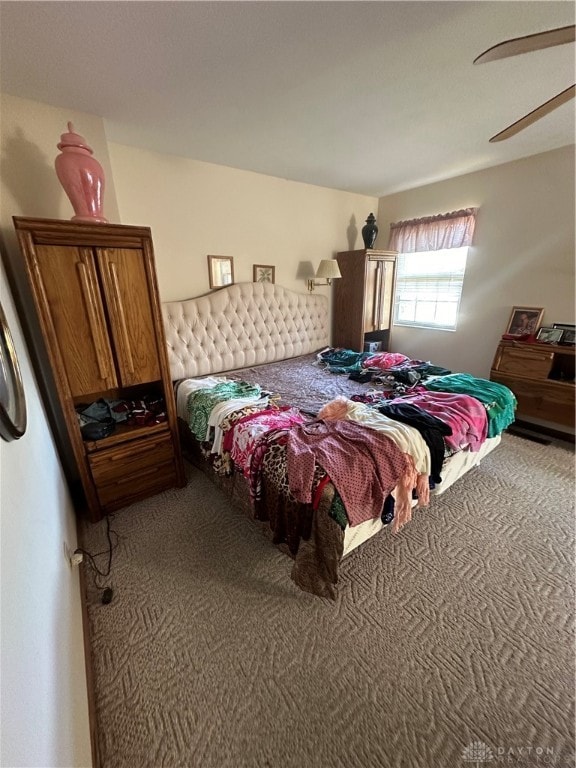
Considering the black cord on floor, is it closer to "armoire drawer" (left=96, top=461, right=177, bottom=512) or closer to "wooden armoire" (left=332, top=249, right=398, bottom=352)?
"armoire drawer" (left=96, top=461, right=177, bottom=512)

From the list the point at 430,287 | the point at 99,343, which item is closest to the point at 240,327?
the point at 99,343

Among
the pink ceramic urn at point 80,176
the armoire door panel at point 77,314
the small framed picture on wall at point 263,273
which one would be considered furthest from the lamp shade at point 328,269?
the armoire door panel at point 77,314

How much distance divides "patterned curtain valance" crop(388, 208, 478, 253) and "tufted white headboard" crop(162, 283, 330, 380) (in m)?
1.27

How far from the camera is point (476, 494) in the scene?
2170 mm

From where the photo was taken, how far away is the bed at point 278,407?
139 cm

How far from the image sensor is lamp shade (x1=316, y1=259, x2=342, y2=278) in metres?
3.53

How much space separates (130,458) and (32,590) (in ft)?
4.15

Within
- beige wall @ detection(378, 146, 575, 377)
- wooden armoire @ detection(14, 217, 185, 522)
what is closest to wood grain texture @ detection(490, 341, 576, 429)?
beige wall @ detection(378, 146, 575, 377)

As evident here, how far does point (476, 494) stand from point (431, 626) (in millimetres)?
1118

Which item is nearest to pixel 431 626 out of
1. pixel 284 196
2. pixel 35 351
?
pixel 35 351

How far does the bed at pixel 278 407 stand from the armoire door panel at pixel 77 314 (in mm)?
700

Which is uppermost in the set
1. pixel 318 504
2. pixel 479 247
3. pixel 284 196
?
pixel 284 196

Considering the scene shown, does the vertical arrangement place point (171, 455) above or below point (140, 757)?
above

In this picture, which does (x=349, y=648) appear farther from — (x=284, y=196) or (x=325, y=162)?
(x=284, y=196)
